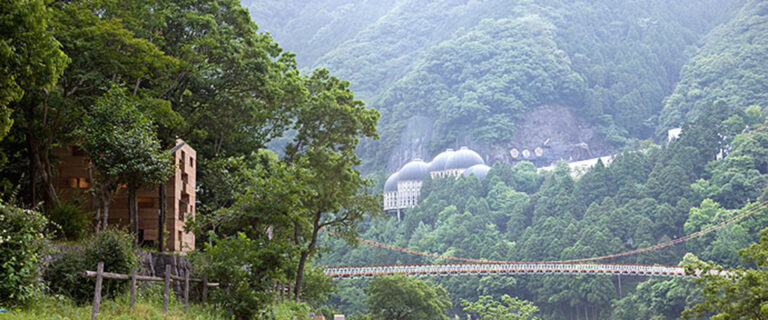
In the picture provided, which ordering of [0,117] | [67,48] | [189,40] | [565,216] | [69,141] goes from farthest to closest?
[565,216] < [189,40] < [69,141] < [67,48] < [0,117]

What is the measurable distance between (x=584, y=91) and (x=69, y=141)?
566 feet

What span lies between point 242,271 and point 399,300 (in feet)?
99.9

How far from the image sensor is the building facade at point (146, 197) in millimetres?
24047

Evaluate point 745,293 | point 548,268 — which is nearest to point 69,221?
point 745,293

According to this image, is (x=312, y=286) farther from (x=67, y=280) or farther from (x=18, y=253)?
(x=18, y=253)

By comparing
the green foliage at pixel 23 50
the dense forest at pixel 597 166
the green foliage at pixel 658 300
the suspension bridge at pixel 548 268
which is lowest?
the green foliage at pixel 658 300

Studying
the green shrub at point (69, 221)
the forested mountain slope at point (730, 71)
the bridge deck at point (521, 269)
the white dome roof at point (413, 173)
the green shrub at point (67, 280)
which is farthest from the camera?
the white dome roof at point (413, 173)

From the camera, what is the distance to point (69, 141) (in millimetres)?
22391

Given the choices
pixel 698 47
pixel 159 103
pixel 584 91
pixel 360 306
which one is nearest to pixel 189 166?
pixel 159 103

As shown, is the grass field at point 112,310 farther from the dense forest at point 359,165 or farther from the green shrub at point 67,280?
the green shrub at point 67,280

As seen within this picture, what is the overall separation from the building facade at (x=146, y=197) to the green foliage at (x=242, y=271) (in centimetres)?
678

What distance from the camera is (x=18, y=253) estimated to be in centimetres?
1159

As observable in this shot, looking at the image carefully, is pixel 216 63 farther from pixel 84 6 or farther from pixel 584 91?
pixel 584 91

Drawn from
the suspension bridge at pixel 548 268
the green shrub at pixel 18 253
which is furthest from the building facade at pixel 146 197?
the suspension bridge at pixel 548 268
